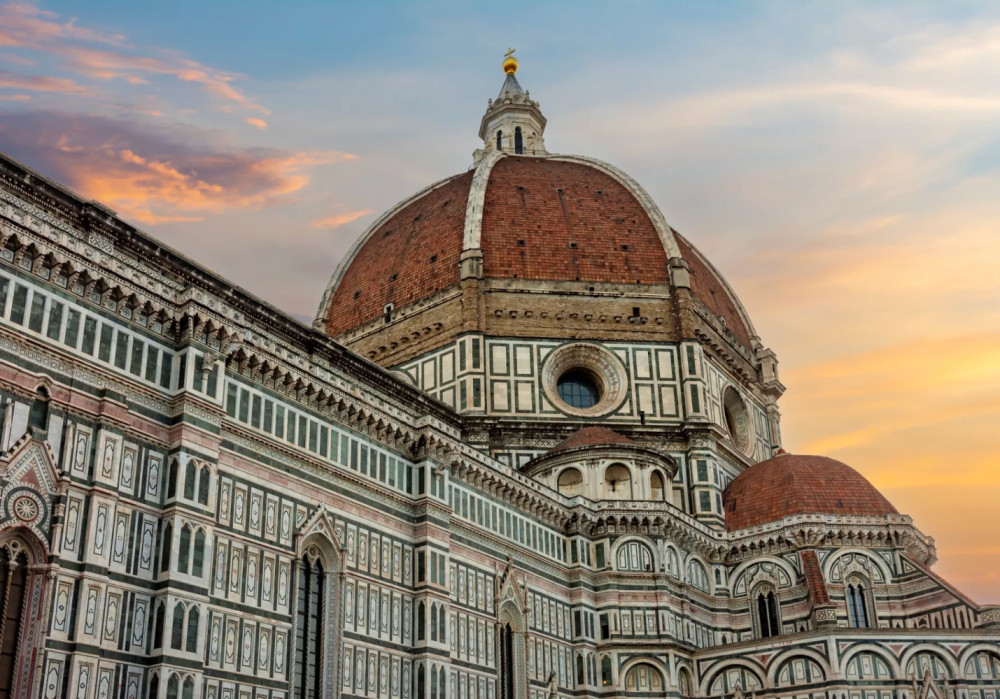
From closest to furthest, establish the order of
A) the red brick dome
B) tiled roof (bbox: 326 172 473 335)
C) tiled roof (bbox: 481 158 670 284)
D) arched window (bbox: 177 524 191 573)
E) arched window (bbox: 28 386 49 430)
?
arched window (bbox: 28 386 49 430)
arched window (bbox: 177 524 191 573)
tiled roof (bbox: 481 158 670 284)
the red brick dome
tiled roof (bbox: 326 172 473 335)

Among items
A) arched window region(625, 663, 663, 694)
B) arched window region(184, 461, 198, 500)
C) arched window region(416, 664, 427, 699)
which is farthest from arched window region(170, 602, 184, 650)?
arched window region(625, 663, 663, 694)

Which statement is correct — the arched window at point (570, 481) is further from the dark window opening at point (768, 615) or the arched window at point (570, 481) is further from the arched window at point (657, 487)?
the dark window opening at point (768, 615)

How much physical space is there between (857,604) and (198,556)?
29.2 metres

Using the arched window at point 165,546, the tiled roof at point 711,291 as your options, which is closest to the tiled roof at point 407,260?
the tiled roof at point 711,291

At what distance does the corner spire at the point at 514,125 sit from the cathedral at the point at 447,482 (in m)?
0.26

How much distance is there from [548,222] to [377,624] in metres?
28.3

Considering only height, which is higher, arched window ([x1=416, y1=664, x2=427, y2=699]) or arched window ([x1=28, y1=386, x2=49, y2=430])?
arched window ([x1=28, y1=386, x2=49, y2=430])

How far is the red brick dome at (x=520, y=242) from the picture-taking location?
53094 mm

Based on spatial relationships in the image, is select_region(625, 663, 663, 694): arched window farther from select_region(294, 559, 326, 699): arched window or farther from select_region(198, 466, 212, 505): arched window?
select_region(198, 466, 212, 505): arched window

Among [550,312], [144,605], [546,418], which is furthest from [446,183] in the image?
[144,605]

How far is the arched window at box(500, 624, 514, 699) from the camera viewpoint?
36688mm

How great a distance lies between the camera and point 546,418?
48.3 m

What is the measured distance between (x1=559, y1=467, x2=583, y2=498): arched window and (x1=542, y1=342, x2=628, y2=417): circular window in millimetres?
5061

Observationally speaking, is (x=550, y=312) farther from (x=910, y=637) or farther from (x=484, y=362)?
(x=910, y=637)
